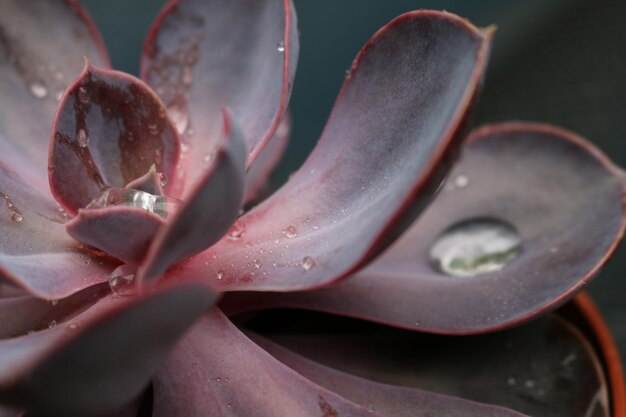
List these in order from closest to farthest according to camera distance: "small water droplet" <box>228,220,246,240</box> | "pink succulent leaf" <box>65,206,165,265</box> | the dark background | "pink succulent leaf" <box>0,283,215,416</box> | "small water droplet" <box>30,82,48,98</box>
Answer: "pink succulent leaf" <box>0,283,215,416</box>
"pink succulent leaf" <box>65,206,165,265</box>
"small water droplet" <box>228,220,246,240</box>
"small water droplet" <box>30,82,48,98</box>
the dark background

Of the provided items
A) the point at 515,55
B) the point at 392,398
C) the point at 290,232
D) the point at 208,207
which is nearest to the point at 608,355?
the point at 392,398

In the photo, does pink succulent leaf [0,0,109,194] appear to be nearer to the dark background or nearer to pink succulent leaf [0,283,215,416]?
pink succulent leaf [0,283,215,416]

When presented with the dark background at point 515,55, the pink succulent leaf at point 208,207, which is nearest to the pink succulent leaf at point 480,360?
the pink succulent leaf at point 208,207

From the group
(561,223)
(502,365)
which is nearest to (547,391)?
(502,365)

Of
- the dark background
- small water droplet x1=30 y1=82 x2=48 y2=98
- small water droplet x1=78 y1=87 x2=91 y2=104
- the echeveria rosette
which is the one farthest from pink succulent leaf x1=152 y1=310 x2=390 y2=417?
the dark background

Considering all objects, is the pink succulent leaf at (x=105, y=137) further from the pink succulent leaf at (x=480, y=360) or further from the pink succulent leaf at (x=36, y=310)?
the pink succulent leaf at (x=480, y=360)

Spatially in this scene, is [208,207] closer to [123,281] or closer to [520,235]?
[123,281]
